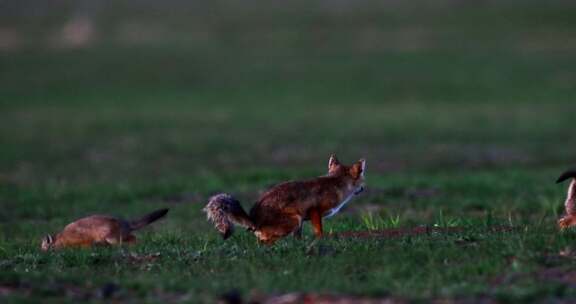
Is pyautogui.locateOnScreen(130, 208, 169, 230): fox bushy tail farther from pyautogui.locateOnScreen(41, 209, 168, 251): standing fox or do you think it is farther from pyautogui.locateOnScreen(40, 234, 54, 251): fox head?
pyautogui.locateOnScreen(40, 234, 54, 251): fox head

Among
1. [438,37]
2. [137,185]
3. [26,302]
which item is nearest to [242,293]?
[26,302]

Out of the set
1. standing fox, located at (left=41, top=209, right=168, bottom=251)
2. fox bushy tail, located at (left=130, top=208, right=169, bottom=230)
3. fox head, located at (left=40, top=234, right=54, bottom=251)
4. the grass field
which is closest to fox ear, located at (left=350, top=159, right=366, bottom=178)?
the grass field

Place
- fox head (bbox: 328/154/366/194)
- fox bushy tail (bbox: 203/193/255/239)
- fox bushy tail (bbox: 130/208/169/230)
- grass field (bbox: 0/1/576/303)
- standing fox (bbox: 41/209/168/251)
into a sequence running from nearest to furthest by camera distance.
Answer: grass field (bbox: 0/1/576/303)
fox bushy tail (bbox: 203/193/255/239)
fox head (bbox: 328/154/366/194)
standing fox (bbox: 41/209/168/251)
fox bushy tail (bbox: 130/208/169/230)

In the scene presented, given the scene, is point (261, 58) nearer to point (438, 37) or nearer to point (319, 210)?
point (438, 37)

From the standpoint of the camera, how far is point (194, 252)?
37.3 ft

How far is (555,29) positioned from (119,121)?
28.4m

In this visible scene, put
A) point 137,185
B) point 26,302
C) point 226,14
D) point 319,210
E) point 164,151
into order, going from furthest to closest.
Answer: point 226,14
point 164,151
point 137,185
point 319,210
point 26,302

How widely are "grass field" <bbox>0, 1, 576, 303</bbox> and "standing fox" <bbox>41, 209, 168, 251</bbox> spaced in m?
0.65

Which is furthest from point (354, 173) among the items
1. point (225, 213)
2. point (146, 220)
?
point (146, 220)

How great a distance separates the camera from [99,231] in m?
14.5

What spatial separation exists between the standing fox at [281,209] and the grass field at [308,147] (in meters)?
0.22

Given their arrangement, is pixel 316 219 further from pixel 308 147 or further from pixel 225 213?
pixel 308 147

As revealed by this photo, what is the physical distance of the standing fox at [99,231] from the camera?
14164 mm

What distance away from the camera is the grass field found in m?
10.1
